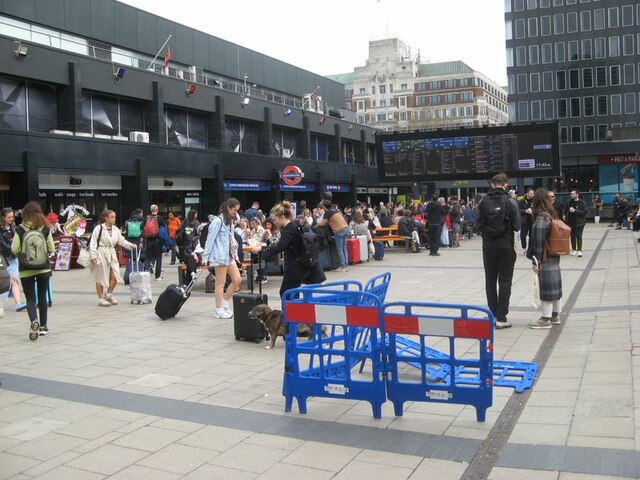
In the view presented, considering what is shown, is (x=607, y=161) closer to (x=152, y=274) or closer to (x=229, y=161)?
(x=229, y=161)

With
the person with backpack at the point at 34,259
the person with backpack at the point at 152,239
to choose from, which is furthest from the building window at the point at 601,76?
the person with backpack at the point at 34,259

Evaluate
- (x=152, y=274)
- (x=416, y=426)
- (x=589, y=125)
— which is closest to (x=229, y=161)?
(x=152, y=274)

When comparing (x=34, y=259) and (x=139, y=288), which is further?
(x=139, y=288)

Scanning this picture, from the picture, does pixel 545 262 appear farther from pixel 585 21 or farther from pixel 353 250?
pixel 585 21

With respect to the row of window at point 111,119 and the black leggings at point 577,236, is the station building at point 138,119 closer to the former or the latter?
the row of window at point 111,119

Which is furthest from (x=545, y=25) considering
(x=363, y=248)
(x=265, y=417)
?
(x=265, y=417)

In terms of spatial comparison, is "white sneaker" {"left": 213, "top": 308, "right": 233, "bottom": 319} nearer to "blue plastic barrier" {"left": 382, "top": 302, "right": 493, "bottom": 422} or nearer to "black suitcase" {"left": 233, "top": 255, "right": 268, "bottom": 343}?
"black suitcase" {"left": 233, "top": 255, "right": 268, "bottom": 343}

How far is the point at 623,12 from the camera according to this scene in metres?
66.6

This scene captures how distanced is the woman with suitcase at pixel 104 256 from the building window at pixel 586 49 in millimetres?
67119

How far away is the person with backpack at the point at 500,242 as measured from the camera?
8758 mm

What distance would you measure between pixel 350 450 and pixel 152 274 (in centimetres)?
1378

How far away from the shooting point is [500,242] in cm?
881

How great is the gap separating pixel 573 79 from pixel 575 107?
117 inches

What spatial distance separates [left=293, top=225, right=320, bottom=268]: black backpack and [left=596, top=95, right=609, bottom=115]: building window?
68.6 metres
